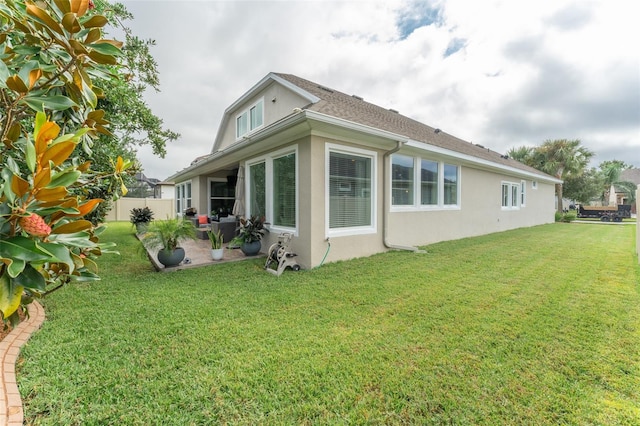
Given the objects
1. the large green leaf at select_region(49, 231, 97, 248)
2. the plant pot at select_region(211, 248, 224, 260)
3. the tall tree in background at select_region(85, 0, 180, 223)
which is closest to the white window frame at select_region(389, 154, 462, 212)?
the plant pot at select_region(211, 248, 224, 260)

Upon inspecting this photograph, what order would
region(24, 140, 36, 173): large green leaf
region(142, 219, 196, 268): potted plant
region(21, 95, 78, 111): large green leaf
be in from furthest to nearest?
region(142, 219, 196, 268): potted plant → region(21, 95, 78, 111): large green leaf → region(24, 140, 36, 173): large green leaf

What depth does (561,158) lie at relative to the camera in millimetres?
24656

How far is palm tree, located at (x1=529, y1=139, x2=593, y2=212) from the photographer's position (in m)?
24.3

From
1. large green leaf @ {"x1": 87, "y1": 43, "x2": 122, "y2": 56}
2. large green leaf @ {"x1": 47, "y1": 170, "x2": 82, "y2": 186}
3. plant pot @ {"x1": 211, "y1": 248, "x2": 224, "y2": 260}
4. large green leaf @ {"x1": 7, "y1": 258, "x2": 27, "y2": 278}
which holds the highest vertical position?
large green leaf @ {"x1": 87, "y1": 43, "x2": 122, "y2": 56}

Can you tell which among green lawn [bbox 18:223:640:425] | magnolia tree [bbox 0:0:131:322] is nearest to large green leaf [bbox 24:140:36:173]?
magnolia tree [bbox 0:0:131:322]

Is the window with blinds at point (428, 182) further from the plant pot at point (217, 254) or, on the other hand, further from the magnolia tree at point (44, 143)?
the magnolia tree at point (44, 143)

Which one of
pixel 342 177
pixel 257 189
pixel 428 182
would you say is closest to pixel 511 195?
pixel 428 182

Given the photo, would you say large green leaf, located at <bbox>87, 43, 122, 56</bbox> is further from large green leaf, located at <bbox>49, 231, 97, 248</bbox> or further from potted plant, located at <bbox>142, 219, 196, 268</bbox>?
potted plant, located at <bbox>142, 219, 196, 268</bbox>

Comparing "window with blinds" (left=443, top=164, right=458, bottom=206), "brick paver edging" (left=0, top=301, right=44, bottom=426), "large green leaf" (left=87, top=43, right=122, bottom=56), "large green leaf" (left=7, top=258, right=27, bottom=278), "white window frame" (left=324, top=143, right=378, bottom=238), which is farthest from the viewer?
"window with blinds" (left=443, top=164, right=458, bottom=206)

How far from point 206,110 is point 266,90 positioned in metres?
6.20

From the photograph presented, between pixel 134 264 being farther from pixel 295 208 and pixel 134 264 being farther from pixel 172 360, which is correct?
pixel 172 360

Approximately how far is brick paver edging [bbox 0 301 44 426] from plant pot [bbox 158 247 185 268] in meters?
2.32

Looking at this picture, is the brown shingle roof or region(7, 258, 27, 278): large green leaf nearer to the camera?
region(7, 258, 27, 278): large green leaf

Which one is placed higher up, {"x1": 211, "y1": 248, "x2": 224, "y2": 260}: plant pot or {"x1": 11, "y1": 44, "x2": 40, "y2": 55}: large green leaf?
{"x1": 11, "y1": 44, "x2": 40, "y2": 55}: large green leaf
